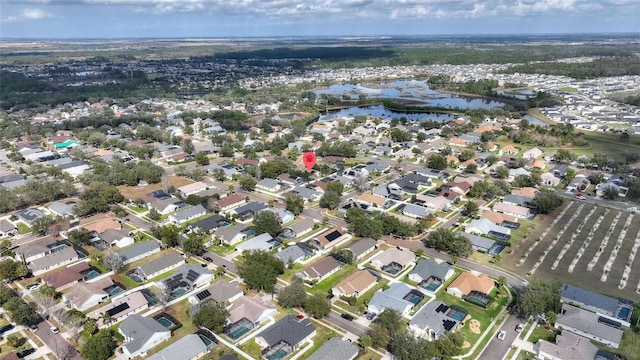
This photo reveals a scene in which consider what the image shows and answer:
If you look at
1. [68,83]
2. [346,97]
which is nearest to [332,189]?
[346,97]

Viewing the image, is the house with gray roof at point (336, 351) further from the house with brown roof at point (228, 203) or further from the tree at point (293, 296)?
the house with brown roof at point (228, 203)

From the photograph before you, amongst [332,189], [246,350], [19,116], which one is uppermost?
[19,116]

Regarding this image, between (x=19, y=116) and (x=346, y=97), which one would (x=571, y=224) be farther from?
(x=19, y=116)

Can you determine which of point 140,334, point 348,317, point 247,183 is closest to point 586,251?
point 348,317

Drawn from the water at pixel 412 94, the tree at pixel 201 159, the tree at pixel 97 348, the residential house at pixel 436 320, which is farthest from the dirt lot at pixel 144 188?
the water at pixel 412 94

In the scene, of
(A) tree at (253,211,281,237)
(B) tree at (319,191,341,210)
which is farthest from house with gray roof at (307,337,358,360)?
(B) tree at (319,191,341,210)
